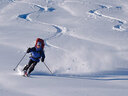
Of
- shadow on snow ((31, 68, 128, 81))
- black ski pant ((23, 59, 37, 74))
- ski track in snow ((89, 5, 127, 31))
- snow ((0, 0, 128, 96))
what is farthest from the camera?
ski track in snow ((89, 5, 127, 31))

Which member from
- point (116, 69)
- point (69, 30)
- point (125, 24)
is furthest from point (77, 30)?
point (116, 69)

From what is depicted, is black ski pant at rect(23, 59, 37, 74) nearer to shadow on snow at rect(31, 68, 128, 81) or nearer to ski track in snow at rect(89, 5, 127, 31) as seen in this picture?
shadow on snow at rect(31, 68, 128, 81)

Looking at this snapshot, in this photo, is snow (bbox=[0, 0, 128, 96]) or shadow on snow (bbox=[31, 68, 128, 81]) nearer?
snow (bbox=[0, 0, 128, 96])

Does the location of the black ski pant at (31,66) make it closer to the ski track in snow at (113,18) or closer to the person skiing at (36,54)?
the person skiing at (36,54)

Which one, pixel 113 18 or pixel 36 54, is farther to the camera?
pixel 113 18

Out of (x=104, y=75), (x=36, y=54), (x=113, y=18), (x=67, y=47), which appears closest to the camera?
(x=36, y=54)

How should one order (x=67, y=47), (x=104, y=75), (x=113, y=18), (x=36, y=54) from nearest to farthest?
(x=36, y=54) < (x=104, y=75) < (x=67, y=47) < (x=113, y=18)

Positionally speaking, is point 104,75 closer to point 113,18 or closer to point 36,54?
point 36,54

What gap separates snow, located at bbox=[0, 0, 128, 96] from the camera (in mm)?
5266

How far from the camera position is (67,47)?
8.80 metres

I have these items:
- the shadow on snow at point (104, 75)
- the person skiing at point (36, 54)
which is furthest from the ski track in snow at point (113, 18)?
the person skiing at point (36, 54)

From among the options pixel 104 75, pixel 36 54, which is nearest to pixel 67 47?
pixel 104 75

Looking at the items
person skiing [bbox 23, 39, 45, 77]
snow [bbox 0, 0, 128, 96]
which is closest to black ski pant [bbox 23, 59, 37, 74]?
person skiing [bbox 23, 39, 45, 77]

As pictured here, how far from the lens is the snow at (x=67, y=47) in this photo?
207 inches
